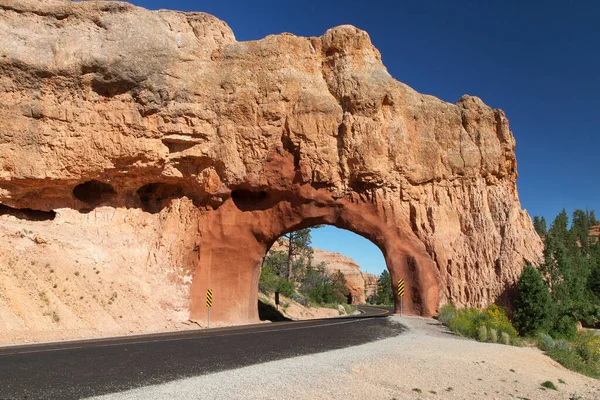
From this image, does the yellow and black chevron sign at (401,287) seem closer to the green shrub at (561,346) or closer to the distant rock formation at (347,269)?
the green shrub at (561,346)

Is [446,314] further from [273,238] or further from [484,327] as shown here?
[273,238]

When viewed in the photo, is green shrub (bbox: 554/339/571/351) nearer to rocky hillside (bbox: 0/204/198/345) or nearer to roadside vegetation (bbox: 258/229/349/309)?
rocky hillside (bbox: 0/204/198/345)

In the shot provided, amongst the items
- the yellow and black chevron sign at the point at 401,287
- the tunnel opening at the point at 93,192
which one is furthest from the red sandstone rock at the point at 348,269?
the tunnel opening at the point at 93,192

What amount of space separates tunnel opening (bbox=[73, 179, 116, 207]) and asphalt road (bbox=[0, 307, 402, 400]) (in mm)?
14208

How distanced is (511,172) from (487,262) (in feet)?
22.7

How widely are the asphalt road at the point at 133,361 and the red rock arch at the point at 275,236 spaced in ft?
38.6

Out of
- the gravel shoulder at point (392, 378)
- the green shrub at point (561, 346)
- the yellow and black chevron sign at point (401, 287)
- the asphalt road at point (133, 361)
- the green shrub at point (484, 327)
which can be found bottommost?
the asphalt road at point (133, 361)

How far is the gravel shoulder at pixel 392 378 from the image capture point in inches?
278

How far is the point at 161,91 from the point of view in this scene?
24156 millimetres

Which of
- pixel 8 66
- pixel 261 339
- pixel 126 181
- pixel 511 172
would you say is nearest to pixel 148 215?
pixel 126 181

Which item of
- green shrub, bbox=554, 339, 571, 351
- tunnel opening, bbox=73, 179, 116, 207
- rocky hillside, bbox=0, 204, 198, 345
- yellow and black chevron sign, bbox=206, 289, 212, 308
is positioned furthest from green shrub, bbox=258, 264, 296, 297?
green shrub, bbox=554, 339, 571, 351

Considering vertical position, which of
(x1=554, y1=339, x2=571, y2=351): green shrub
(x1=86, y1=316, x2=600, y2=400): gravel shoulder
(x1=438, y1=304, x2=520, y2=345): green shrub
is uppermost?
(x1=438, y1=304, x2=520, y2=345): green shrub

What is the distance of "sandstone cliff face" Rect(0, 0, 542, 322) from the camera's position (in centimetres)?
2356

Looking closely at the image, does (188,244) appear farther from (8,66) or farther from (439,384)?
(439,384)
